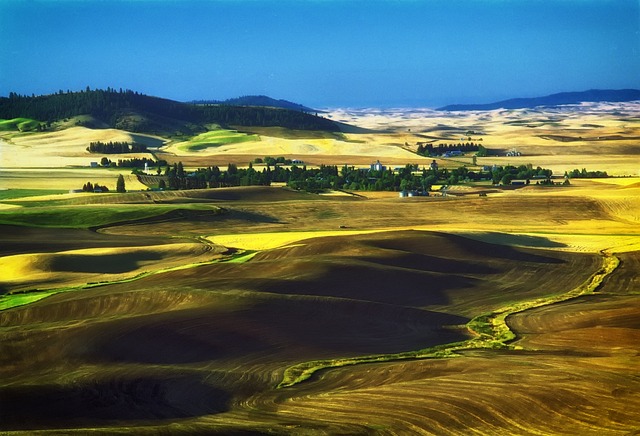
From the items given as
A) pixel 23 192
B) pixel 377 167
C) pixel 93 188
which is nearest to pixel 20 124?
pixel 377 167

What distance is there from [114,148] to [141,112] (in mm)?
39389

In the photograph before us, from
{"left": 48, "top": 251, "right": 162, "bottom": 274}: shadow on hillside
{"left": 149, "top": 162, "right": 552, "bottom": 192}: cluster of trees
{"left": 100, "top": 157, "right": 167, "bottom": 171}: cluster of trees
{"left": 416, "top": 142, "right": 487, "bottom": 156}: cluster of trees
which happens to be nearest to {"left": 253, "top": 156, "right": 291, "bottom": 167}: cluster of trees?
{"left": 100, "top": 157, "right": 167, "bottom": 171}: cluster of trees

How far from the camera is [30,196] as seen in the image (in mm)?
84875

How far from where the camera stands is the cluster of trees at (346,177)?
9606cm

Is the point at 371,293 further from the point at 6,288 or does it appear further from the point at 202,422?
the point at 202,422

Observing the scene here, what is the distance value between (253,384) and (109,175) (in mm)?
77605

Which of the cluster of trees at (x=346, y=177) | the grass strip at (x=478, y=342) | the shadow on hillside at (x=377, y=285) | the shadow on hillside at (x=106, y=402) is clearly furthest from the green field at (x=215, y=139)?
the shadow on hillside at (x=106, y=402)

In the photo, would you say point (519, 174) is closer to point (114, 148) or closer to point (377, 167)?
point (377, 167)

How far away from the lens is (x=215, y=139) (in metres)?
160

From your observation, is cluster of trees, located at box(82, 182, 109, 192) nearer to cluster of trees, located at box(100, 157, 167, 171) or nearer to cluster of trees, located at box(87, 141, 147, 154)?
cluster of trees, located at box(100, 157, 167, 171)

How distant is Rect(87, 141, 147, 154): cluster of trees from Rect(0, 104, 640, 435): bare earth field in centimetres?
5800

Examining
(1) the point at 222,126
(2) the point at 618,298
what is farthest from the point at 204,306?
(1) the point at 222,126

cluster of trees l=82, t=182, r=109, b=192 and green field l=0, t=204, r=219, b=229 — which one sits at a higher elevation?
cluster of trees l=82, t=182, r=109, b=192

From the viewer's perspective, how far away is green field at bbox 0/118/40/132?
16275 centimetres
